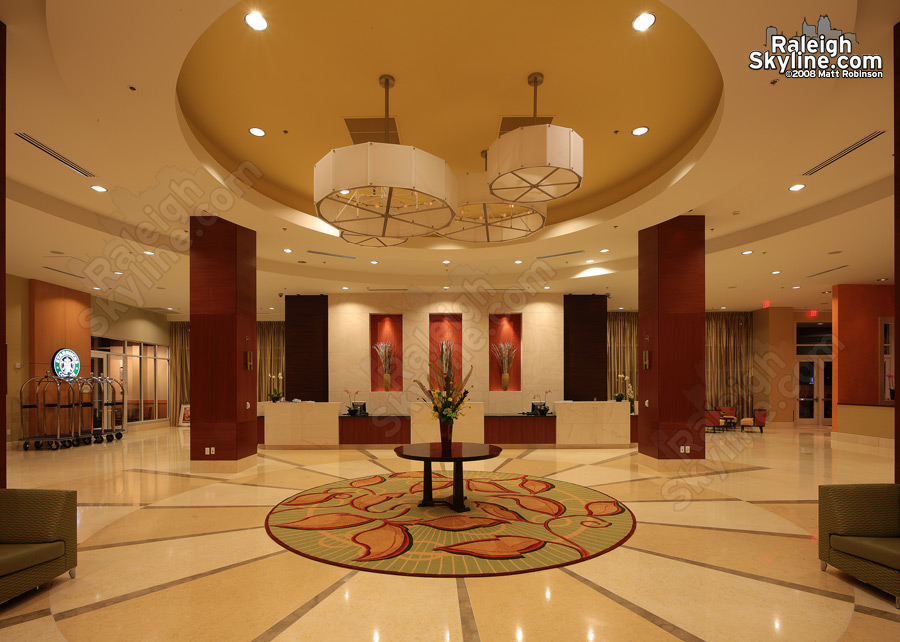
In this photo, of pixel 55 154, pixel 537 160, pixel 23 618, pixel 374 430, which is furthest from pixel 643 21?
pixel 374 430

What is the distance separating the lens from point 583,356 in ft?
51.6

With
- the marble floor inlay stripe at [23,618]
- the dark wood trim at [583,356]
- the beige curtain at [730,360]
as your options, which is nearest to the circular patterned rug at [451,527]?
the marble floor inlay stripe at [23,618]

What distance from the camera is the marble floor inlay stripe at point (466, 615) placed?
12.0ft

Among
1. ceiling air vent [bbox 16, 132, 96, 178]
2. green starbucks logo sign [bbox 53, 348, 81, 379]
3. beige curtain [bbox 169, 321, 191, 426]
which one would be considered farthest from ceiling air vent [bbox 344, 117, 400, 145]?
beige curtain [bbox 169, 321, 191, 426]

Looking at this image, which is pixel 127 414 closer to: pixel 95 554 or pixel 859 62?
pixel 95 554

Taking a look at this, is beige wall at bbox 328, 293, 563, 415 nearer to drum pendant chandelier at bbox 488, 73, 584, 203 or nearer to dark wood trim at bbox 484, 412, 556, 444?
dark wood trim at bbox 484, 412, 556, 444

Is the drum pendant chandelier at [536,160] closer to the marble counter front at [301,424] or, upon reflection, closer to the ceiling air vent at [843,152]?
the ceiling air vent at [843,152]

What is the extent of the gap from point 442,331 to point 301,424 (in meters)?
5.06

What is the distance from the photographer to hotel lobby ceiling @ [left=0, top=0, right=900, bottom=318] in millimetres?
4559

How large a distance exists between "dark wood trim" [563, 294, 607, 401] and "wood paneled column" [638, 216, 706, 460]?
5.87m

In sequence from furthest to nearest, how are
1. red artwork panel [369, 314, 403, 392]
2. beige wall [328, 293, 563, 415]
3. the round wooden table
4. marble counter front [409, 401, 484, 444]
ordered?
red artwork panel [369, 314, 403, 392]
beige wall [328, 293, 563, 415]
marble counter front [409, 401, 484, 444]
the round wooden table

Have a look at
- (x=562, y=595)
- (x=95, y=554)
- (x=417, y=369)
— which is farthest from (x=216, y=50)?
(x=417, y=369)

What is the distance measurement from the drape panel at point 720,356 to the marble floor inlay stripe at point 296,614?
58.1ft

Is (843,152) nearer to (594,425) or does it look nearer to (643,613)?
(643,613)
